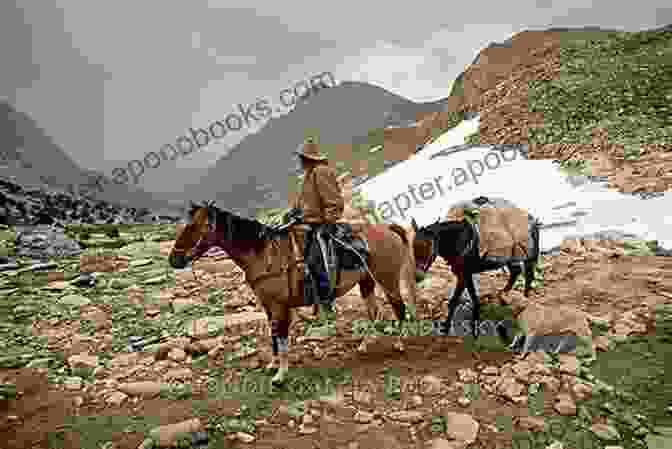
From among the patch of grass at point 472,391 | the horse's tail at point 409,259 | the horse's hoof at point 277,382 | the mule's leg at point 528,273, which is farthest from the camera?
the mule's leg at point 528,273

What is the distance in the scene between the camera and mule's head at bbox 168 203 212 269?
5.17 meters

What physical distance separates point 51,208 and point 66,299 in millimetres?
37413

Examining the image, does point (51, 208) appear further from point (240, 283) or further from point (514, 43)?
point (514, 43)

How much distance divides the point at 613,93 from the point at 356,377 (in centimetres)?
2198

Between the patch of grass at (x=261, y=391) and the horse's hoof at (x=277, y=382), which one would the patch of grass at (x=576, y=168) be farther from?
the horse's hoof at (x=277, y=382)

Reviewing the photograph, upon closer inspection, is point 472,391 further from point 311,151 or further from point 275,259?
point 311,151

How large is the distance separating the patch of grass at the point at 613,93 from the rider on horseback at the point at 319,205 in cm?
1505

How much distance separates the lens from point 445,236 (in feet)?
22.9

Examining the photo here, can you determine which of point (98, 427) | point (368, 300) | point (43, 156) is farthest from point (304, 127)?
point (98, 427)

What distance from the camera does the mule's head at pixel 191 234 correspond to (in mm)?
5168

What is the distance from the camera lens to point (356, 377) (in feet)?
19.0

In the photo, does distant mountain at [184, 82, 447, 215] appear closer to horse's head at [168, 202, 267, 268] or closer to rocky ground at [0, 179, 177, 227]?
rocky ground at [0, 179, 177, 227]

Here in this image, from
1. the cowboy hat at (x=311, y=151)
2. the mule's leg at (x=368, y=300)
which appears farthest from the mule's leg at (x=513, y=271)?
the cowboy hat at (x=311, y=151)

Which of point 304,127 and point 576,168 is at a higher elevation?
point 304,127
